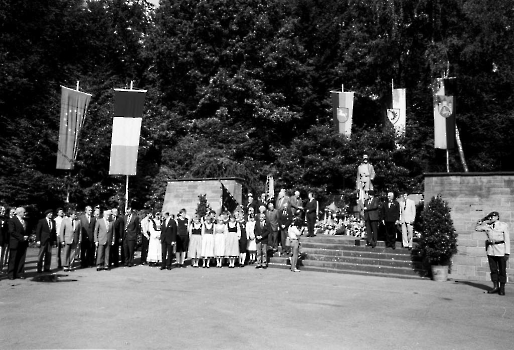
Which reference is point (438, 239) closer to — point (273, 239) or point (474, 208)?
point (474, 208)

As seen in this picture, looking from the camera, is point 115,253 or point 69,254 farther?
point 115,253

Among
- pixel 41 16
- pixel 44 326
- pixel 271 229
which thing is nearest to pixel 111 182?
pixel 41 16

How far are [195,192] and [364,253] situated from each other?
8.93 meters

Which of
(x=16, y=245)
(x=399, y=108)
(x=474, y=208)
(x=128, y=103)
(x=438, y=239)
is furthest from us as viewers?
(x=399, y=108)

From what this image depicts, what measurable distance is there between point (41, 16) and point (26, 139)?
8.30 m

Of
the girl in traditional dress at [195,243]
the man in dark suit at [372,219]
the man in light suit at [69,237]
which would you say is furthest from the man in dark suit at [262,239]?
the man in light suit at [69,237]

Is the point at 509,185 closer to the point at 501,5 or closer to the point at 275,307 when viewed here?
the point at 275,307

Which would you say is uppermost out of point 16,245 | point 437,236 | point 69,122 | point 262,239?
point 69,122

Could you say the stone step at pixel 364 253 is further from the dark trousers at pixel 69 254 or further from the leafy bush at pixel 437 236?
the dark trousers at pixel 69 254

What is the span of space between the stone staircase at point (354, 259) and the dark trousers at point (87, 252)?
5731 mm

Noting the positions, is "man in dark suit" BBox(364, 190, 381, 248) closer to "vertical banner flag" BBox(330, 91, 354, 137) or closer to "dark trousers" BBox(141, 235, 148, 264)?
"dark trousers" BBox(141, 235, 148, 264)

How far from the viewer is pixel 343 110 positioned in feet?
84.7

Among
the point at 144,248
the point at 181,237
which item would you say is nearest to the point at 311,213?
the point at 181,237

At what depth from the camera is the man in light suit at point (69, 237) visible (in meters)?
15.1
